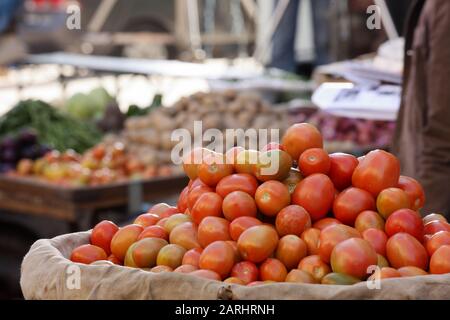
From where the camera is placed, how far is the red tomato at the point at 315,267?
1.65m

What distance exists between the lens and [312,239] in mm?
1729

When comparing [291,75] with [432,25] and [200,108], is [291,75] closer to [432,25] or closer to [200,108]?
[200,108]

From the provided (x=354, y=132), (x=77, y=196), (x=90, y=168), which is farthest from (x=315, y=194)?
(x=354, y=132)

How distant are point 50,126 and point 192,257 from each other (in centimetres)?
387

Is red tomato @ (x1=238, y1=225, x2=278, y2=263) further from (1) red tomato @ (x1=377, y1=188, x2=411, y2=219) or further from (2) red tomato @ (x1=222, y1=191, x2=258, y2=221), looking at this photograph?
(1) red tomato @ (x1=377, y1=188, x2=411, y2=219)

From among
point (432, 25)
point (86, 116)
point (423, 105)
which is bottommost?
point (86, 116)

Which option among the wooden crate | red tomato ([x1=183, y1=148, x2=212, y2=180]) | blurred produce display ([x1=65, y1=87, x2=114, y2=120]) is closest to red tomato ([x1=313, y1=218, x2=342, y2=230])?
red tomato ([x1=183, y1=148, x2=212, y2=180])

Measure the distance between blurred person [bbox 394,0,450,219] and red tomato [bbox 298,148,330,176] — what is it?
1.42 meters

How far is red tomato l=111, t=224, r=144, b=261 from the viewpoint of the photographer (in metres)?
1.85

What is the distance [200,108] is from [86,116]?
1650 millimetres

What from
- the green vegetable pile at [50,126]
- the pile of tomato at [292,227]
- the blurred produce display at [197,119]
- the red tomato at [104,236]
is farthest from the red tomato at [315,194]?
the green vegetable pile at [50,126]

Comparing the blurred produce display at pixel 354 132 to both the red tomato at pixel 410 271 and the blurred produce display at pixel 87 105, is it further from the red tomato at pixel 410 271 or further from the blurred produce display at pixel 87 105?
the red tomato at pixel 410 271

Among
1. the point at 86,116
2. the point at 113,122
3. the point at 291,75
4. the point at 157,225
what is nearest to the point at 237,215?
the point at 157,225

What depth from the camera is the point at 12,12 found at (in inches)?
309
